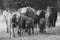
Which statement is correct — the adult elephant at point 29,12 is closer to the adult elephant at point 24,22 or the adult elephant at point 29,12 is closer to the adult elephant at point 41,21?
the adult elephant at point 41,21

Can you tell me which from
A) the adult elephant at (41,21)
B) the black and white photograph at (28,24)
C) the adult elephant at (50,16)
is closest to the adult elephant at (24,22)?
the black and white photograph at (28,24)

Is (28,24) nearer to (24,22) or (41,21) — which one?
(24,22)

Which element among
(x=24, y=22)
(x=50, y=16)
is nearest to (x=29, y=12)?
(x=24, y=22)

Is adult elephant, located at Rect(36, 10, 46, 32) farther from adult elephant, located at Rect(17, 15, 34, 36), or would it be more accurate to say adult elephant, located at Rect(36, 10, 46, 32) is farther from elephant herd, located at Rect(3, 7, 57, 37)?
adult elephant, located at Rect(17, 15, 34, 36)

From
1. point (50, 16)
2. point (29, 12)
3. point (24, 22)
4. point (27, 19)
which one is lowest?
point (24, 22)

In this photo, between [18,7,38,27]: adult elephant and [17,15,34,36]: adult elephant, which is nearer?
[17,15,34,36]: adult elephant

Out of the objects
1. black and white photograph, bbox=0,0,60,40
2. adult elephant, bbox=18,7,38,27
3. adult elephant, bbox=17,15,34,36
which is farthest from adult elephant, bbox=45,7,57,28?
adult elephant, bbox=17,15,34,36

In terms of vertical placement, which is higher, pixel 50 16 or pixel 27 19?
pixel 50 16

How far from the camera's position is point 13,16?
14398 mm

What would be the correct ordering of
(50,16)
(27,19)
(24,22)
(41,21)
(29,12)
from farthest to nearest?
(50,16)
(29,12)
(41,21)
(27,19)
(24,22)

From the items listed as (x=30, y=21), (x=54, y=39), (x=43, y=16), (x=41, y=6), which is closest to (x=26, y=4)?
(x=41, y=6)

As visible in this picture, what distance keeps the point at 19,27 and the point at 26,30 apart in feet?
2.55

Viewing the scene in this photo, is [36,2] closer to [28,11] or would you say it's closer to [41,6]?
[41,6]

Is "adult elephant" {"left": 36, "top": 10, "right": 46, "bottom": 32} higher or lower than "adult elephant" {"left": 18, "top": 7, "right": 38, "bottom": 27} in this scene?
lower
